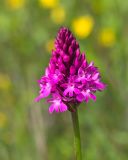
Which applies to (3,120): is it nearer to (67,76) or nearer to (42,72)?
(42,72)

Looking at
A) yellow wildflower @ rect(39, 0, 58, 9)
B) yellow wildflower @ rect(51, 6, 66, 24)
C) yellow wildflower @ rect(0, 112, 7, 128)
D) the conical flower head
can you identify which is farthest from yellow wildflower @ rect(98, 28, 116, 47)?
the conical flower head

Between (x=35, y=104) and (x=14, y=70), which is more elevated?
(x=14, y=70)

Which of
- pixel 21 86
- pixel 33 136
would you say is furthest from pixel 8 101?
pixel 33 136

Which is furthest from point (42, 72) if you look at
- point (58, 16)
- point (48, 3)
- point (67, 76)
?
point (67, 76)

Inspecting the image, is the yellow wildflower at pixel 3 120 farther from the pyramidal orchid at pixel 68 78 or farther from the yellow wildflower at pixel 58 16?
the pyramidal orchid at pixel 68 78

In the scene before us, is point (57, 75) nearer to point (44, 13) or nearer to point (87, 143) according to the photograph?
point (87, 143)

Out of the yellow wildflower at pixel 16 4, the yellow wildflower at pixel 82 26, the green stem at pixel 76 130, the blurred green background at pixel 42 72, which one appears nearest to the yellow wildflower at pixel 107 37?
the blurred green background at pixel 42 72

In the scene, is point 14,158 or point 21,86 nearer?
point 14,158
